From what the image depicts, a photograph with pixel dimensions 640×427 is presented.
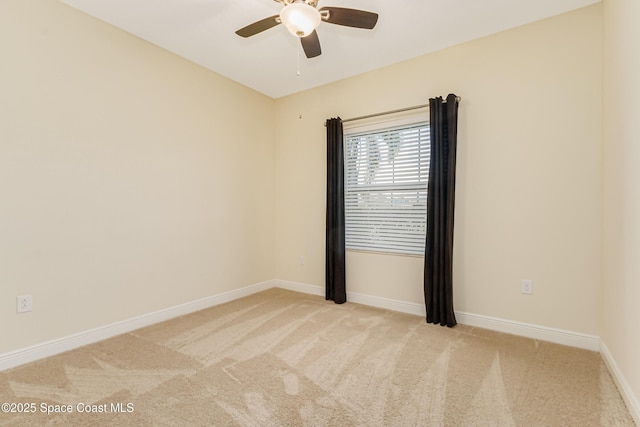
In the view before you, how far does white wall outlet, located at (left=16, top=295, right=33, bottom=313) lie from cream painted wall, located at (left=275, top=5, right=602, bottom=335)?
2969 mm

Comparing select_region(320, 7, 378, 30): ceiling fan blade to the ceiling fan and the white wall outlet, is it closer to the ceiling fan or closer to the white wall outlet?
the ceiling fan

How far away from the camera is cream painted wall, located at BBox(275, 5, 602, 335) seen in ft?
7.57

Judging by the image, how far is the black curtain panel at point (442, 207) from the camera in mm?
2711

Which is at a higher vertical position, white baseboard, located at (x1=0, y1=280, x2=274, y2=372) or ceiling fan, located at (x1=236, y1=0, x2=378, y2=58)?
ceiling fan, located at (x1=236, y1=0, x2=378, y2=58)

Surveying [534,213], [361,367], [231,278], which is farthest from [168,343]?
[534,213]

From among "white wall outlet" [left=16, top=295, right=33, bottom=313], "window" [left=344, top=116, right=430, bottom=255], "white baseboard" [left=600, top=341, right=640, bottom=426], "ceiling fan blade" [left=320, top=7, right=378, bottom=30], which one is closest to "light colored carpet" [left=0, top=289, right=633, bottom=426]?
"white baseboard" [left=600, top=341, right=640, bottom=426]

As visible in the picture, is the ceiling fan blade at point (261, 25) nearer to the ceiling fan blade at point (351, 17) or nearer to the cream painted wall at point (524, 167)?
the ceiling fan blade at point (351, 17)

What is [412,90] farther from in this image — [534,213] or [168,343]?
[168,343]

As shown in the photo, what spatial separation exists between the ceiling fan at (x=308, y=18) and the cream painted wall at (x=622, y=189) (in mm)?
1501

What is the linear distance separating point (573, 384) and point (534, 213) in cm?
125

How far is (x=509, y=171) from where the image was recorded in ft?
8.49

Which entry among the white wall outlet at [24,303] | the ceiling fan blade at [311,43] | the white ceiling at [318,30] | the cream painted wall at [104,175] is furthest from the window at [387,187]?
the white wall outlet at [24,303]

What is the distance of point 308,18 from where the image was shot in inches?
71.1

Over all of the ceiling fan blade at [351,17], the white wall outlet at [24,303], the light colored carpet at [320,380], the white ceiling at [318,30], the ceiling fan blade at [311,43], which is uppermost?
the white ceiling at [318,30]
